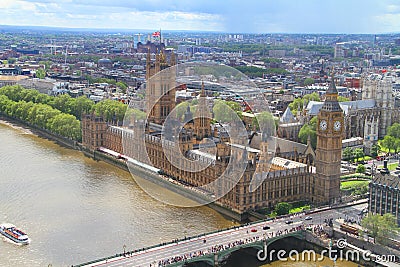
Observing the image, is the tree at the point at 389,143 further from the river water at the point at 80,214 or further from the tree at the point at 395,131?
the river water at the point at 80,214

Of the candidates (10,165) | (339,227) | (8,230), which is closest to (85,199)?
(8,230)

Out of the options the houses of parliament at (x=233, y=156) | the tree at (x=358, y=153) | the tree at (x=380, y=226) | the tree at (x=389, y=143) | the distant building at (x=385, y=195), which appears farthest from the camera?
the tree at (x=389, y=143)

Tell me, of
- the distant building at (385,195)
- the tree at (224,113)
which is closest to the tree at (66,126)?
the tree at (224,113)

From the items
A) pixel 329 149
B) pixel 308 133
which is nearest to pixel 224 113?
pixel 308 133

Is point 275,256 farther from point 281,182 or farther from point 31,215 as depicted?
point 31,215

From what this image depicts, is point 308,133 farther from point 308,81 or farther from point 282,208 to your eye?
point 308,81

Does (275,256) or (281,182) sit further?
(281,182)
